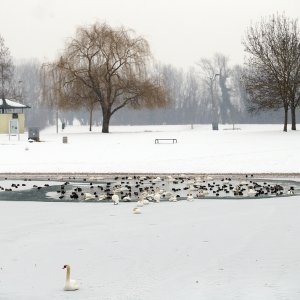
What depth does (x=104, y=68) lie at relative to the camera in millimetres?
65500

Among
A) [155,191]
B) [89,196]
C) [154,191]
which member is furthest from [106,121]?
[89,196]

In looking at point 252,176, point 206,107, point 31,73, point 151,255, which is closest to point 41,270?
point 151,255

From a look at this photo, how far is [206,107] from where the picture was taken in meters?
148

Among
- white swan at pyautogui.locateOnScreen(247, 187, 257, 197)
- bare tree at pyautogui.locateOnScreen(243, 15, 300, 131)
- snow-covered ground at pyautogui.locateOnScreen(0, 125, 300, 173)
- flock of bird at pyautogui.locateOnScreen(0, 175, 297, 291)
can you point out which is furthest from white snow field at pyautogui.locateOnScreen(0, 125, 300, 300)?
bare tree at pyautogui.locateOnScreen(243, 15, 300, 131)

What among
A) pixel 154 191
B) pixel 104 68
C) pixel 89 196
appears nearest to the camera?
pixel 89 196

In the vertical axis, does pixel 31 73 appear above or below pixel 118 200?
above

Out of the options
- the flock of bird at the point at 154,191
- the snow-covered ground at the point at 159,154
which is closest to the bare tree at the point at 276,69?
the snow-covered ground at the point at 159,154

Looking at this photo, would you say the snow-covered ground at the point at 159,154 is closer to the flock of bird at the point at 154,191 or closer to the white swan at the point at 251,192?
the flock of bird at the point at 154,191

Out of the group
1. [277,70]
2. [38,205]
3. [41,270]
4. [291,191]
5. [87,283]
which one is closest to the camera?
[87,283]

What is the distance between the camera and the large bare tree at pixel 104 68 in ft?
211

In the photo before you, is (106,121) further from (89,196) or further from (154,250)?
(154,250)

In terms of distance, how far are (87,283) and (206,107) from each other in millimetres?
139231

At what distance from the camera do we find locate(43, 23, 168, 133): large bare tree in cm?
6438

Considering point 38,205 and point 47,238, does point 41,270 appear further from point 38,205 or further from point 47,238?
point 38,205
